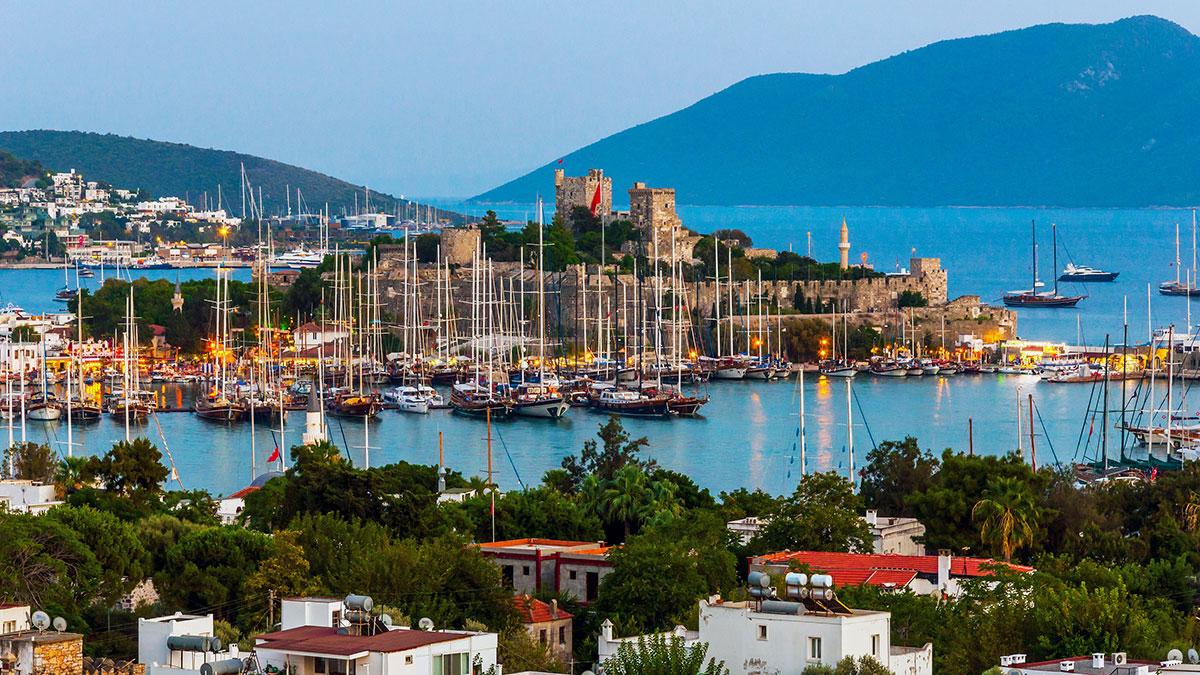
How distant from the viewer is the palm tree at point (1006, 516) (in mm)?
30578

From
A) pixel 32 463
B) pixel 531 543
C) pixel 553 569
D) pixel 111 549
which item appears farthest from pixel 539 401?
pixel 111 549

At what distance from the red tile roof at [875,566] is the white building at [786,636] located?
628cm

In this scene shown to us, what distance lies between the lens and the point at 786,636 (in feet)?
57.5

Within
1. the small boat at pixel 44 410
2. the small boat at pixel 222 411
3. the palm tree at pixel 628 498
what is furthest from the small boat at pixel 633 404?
the palm tree at pixel 628 498

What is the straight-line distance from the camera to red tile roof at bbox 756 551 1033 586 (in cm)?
2505

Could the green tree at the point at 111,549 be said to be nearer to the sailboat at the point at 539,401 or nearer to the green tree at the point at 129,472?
the green tree at the point at 129,472

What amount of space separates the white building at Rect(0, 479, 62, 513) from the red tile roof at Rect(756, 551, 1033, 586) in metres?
8.97

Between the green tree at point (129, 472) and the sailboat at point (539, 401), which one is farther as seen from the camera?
the sailboat at point (539, 401)

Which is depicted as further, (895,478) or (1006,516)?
(895,478)

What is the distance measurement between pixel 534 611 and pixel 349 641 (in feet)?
26.9

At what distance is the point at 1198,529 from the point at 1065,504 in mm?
1596

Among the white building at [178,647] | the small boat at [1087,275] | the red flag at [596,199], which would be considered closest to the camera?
the white building at [178,647]

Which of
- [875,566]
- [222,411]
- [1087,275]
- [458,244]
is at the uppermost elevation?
[1087,275]

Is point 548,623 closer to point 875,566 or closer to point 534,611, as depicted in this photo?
point 534,611
